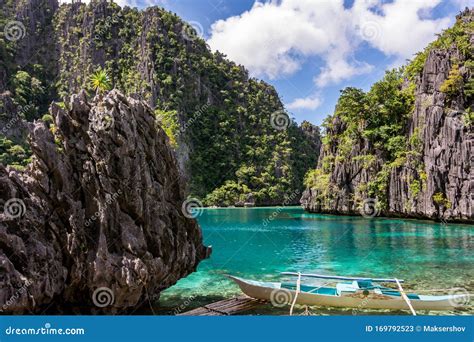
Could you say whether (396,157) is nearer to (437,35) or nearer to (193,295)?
(437,35)

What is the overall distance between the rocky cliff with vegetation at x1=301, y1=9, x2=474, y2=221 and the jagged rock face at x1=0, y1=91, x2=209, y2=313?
46831 mm

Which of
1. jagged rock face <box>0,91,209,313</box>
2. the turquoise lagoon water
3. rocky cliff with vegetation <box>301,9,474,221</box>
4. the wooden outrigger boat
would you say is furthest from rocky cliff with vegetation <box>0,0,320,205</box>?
jagged rock face <box>0,91,209,313</box>

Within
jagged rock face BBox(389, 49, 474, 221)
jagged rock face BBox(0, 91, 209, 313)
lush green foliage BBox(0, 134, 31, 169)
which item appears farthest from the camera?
lush green foliage BBox(0, 134, 31, 169)

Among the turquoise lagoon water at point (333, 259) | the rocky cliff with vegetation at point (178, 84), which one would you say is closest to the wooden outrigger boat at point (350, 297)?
the turquoise lagoon water at point (333, 259)

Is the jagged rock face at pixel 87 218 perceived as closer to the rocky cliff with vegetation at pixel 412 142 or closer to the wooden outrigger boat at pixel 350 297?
the wooden outrigger boat at pixel 350 297

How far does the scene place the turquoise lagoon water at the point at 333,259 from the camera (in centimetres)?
1897

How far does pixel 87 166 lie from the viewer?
43.3ft

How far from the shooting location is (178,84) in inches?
5034

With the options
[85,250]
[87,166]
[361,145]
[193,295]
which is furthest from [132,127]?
[361,145]

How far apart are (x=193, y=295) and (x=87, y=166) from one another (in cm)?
784

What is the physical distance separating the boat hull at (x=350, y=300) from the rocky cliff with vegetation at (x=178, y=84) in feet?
325

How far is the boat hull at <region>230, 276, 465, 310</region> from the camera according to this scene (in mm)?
15070

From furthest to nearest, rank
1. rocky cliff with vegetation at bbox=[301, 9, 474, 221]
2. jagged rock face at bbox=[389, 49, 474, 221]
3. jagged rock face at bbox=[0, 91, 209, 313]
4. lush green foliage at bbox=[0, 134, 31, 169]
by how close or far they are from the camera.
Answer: lush green foliage at bbox=[0, 134, 31, 169], rocky cliff with vegetation at bbox=[301, 9, 474, 221], jagged rock face at bbox=[389, 49, 474, 221], jagged rock face at bbox=[0, 91, 209, 313]

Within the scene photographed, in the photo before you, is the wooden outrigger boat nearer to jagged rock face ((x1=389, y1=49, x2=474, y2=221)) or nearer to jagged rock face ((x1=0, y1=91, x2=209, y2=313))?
jagged rock face ((x1=0, y1=91, x2=209, y2=313))
